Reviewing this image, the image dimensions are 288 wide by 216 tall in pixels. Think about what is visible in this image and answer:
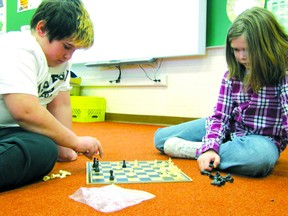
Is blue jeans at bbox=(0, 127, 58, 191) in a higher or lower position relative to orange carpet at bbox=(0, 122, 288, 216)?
higher

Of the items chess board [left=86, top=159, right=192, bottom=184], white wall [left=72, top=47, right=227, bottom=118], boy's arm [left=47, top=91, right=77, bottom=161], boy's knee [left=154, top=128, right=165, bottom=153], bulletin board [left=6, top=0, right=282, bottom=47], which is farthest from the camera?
Result: white wall [left=72, top=47, right=227, bottom=118]

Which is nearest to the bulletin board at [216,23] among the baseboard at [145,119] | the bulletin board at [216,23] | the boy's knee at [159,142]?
the bulletin board at [216,23]

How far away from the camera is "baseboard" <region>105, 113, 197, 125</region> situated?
2561mm

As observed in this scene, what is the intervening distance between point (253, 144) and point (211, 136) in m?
0.15

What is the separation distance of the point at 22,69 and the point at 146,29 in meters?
1.81

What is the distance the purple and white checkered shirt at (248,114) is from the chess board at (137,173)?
167 millimetres

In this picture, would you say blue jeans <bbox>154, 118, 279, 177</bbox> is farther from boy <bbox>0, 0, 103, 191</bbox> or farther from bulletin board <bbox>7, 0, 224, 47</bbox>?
bulletin board <bbox>7, 0, 224, 47</bbox>

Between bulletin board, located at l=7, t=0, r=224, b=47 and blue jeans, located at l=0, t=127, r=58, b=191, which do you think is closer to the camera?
blue jeans, located at l=0, t=127, r=58, b=191

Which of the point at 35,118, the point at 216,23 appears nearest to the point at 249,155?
the point at 35,118

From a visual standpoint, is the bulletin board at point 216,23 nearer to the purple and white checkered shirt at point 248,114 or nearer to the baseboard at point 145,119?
the baseboard at point 145,119

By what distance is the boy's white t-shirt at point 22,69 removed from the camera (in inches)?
33.3

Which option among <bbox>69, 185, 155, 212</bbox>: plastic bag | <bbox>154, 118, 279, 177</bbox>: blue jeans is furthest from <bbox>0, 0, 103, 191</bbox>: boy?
<bbox>154, 118, 279, 177</bbox>: blue jeans

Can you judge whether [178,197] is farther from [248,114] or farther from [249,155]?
[248,114]

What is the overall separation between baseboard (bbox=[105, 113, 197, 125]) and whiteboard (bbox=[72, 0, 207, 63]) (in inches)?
19.4
